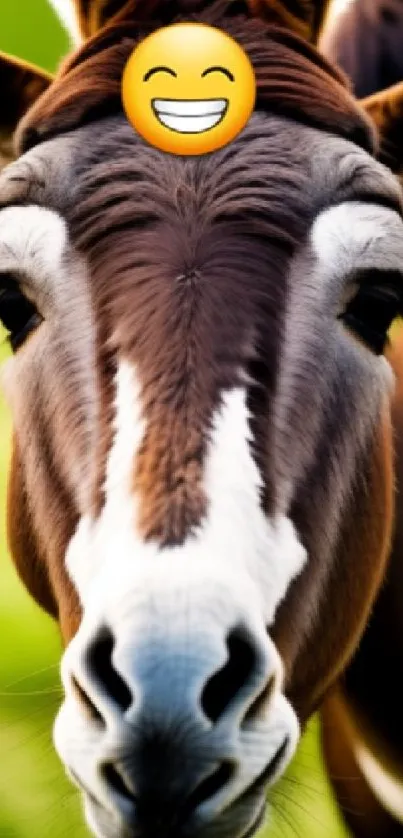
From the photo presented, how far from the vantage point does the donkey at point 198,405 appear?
752 mm

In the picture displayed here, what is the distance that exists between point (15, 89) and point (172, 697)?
65 cm

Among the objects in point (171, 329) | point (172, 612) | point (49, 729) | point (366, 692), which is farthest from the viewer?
point (366, 692)

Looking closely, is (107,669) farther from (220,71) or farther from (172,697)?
(220,71)

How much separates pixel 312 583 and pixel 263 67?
44 cm

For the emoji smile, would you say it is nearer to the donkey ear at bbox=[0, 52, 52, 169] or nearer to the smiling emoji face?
the smiling emoji face

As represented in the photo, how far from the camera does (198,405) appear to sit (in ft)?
2.71

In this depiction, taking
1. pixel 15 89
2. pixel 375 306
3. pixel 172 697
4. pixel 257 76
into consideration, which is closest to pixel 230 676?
pixel 172 697

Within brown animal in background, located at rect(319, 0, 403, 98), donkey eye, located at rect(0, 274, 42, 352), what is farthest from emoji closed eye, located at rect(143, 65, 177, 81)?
brown animal in background, located at rect(319, 0, 403, 98)

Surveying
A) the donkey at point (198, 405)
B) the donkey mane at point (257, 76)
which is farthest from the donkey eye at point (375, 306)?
the donkey mane at point (257, 76)

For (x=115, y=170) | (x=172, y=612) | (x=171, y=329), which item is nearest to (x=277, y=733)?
(x=172, y=612)

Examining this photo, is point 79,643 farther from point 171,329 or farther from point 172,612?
point 171,329

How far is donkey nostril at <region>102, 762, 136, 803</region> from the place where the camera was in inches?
30.7

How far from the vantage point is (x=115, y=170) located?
0.93 m

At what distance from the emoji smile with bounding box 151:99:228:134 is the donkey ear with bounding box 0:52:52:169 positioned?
0.25 metres
